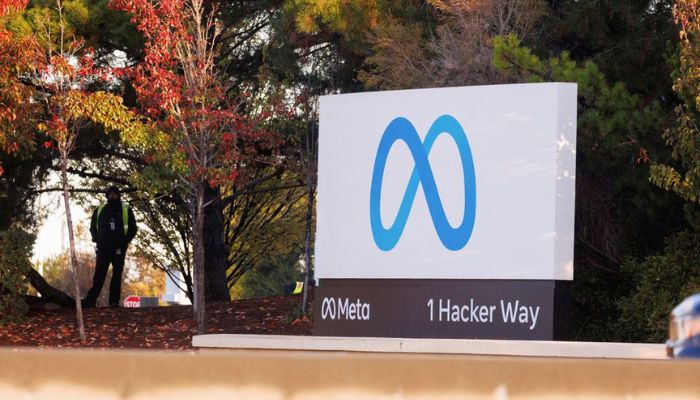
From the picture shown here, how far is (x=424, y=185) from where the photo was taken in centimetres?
1356

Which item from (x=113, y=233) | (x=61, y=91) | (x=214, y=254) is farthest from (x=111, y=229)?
(x=61, y=91)

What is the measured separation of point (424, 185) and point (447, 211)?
0.40 meters

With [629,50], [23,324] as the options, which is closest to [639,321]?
[629,50]

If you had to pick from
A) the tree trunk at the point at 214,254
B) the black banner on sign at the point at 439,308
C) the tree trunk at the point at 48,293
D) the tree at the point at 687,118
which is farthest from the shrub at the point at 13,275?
the tree at the point at 687,118

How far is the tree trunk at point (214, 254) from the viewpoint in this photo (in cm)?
2319

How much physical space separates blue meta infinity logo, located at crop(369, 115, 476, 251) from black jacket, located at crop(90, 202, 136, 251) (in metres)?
8.94

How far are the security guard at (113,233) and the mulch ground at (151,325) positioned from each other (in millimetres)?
713

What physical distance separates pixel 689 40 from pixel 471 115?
3.50 metres

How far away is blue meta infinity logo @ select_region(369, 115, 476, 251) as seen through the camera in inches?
524

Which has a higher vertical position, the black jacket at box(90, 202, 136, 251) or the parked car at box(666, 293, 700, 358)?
the black jacket at box(90, 202, 136, 251)

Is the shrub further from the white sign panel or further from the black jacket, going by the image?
the white sign panel

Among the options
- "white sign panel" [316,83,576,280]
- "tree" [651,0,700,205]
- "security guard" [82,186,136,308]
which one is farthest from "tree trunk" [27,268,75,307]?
"tree" [651,0,700,205]

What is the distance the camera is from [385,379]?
4656 mm

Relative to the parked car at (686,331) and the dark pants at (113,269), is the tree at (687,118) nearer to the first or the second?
the parked car at (686,331)
